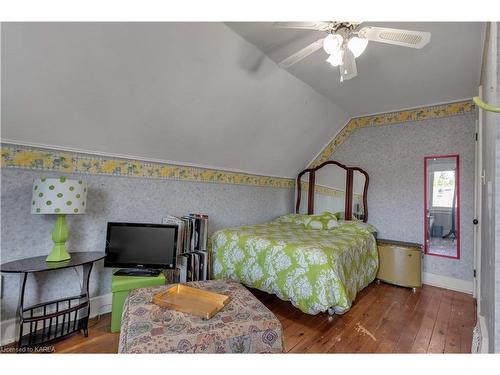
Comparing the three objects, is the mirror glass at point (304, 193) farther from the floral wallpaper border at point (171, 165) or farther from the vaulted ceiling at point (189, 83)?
the vaulted ceiling at point (189, 83)

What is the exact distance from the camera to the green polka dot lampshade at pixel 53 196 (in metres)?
1.52

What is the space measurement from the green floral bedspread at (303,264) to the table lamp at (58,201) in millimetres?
1364

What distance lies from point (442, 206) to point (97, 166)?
3.80m

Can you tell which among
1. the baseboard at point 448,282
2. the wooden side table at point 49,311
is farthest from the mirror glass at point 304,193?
the wooden side table at point 49,311

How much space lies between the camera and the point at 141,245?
1.97 m

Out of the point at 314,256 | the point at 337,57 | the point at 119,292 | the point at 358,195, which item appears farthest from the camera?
the point at 358,195

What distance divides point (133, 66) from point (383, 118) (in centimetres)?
323

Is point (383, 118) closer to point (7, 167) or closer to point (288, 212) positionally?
point (288, 212)

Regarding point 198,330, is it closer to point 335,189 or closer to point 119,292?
point 119,292

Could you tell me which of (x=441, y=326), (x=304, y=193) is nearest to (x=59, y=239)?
(x=441, y=326)

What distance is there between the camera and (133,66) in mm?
1649
